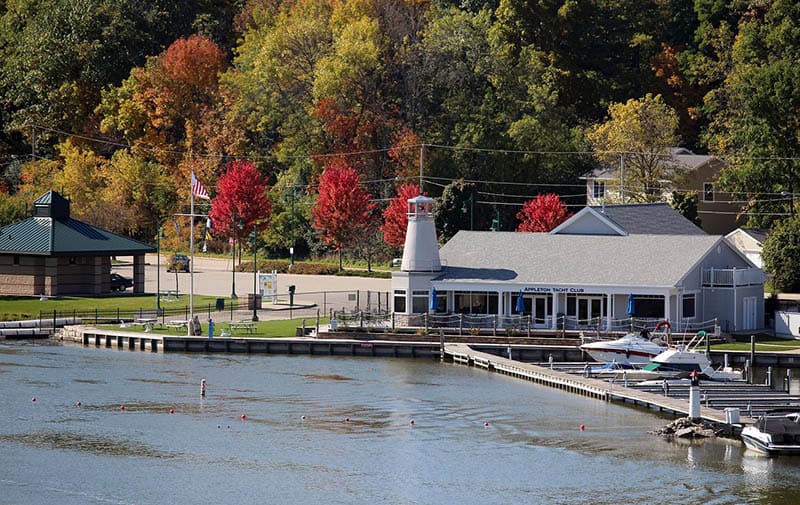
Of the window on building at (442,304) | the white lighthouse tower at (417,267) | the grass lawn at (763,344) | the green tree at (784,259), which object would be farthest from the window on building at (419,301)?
the green tree at (784,259)

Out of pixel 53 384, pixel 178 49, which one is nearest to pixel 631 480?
pixel 53 384

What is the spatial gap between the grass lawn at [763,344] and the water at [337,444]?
41.6 ft

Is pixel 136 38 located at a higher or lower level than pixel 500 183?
higher

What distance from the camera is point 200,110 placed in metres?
152

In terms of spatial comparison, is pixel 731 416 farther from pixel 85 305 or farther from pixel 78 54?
pixel 78 54

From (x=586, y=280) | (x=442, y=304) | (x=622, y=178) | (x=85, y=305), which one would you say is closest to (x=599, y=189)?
(x=622, y=178)

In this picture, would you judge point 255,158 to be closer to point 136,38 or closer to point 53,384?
point 136,38

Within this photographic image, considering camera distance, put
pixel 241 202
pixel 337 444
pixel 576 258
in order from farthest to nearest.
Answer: pixel 241 202 < pixel 576 258 < pixel 337 444

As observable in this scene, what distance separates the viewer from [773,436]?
66500 millimetres

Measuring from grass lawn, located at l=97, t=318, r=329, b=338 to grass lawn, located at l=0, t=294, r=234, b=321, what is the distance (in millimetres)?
5166

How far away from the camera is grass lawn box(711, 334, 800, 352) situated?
293 ft

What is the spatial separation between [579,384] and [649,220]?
26.1m

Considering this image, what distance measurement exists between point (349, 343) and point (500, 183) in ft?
160

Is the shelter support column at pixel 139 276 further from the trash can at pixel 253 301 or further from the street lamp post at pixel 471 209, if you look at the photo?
the street lamp post at pixel 471 209
